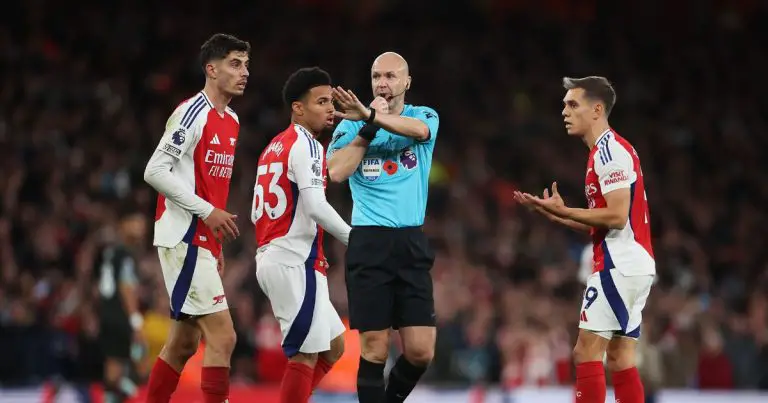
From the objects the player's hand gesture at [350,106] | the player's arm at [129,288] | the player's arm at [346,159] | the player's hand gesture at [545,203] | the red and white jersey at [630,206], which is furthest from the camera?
the player's arm at [129,288]

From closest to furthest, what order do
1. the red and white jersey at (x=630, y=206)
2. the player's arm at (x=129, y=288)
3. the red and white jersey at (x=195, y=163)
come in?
the red and white jersey at (x=195, y=163) → the red and white jersey at (x=630, y=206) → the player's arm at (x=129, y=288)

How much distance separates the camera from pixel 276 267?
7934 millimetres

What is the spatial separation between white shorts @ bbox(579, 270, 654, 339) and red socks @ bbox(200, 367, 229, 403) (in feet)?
7.64

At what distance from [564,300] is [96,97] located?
7.43 metres

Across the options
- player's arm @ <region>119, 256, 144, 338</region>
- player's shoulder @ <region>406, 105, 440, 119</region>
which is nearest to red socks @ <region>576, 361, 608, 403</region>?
player's shoulder @ <region>406, 105, 440, 119</region>

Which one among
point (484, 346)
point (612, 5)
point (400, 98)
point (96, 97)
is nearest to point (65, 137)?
point (96, 97)

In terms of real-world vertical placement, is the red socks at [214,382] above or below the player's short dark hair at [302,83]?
below

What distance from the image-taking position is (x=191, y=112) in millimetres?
7930

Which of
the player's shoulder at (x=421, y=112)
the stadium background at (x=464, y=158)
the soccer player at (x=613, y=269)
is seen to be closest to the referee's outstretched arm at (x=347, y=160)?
the player's shoulder at (x=421, y=112)

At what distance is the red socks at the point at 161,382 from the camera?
792 cm

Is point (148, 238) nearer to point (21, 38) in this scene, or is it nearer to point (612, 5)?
point (21, 38)

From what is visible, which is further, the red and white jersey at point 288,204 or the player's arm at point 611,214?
the red and white jersey at point 288,204

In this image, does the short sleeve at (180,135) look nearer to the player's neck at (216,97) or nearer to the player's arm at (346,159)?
the player's neck at (216,97)

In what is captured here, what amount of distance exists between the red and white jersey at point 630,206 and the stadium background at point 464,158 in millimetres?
4815
